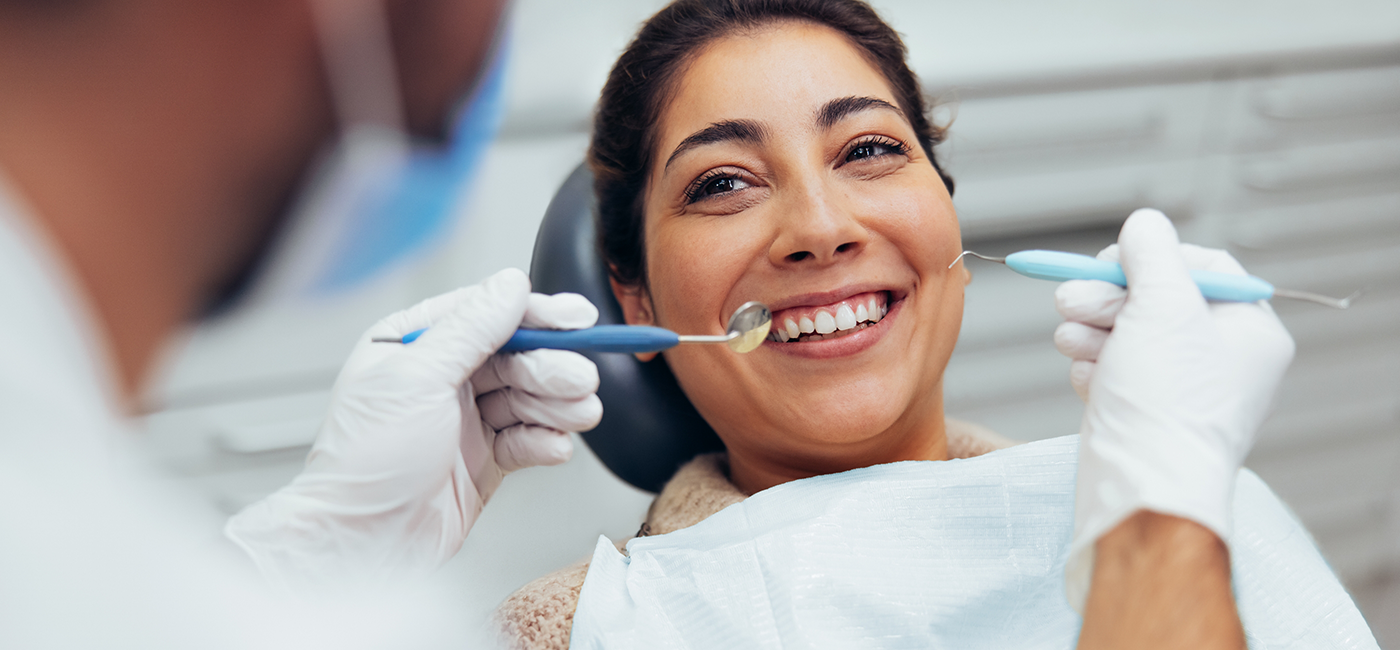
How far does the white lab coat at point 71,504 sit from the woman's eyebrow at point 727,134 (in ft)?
2.24

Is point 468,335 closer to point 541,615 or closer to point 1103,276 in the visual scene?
point 541,615

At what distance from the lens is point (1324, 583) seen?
0.93 m

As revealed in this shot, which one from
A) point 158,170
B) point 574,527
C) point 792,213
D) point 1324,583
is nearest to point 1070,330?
point 792,213

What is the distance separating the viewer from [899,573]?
2.85 feet

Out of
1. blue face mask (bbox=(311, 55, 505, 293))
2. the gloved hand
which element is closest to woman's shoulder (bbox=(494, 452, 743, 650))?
the gloved hand

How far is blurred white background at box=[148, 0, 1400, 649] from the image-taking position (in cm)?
139

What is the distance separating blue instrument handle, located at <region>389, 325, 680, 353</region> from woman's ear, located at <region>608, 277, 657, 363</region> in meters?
0.35

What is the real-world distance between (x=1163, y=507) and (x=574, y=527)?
3.58 ft

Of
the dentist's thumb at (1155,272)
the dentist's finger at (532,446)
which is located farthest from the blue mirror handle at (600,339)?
the dentist's thumb at (1155,272)

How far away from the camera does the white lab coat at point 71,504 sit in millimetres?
441

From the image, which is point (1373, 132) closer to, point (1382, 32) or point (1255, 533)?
point (1382, 32)

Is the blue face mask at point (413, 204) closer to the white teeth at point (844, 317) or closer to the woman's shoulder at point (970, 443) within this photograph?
the white teeth at point (844, 317)

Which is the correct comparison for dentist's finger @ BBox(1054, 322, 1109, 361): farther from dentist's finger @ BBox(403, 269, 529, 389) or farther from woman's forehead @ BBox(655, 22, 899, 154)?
dentist's finger @ BBox(403, 269, 529, 389)

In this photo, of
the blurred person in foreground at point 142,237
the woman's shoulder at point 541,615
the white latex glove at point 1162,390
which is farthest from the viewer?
the woman's shoulder at point 541,615
